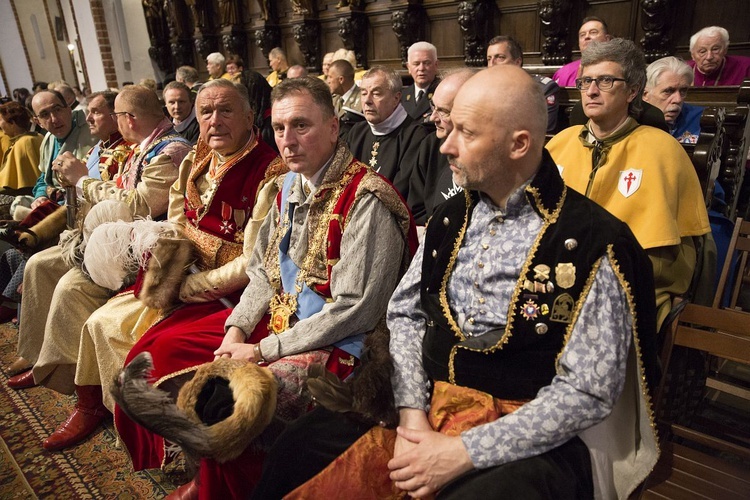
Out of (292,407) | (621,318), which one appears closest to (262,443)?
(292,407)

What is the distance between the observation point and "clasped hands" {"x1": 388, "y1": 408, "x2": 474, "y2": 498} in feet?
4.15

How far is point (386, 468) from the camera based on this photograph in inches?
55.7

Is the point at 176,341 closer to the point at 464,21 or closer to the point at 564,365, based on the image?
the point at 564,365

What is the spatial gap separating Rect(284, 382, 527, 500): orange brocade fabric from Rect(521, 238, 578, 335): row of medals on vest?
260 mm

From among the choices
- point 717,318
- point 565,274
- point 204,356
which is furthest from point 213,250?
point 717,318

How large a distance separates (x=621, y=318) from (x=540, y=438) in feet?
1.19

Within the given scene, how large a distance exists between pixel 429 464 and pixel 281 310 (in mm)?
969

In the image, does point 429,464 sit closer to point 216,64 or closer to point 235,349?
point 235,349

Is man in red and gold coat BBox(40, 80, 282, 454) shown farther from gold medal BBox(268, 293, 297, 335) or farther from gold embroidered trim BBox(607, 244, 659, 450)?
gold embroidered trim BBox(607, 244, 659, 450)

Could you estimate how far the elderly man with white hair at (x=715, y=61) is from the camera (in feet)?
14.7

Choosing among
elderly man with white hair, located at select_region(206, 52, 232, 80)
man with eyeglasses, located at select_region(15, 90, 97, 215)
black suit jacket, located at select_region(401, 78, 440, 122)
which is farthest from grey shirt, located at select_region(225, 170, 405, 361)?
elderly man with white hair, located at select_region(206, 52, 232, 80)

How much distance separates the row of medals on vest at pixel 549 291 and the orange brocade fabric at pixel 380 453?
26 centimetres

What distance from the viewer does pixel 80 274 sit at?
2.77 meters

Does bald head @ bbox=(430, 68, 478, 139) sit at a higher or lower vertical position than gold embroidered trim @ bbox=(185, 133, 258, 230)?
higher
